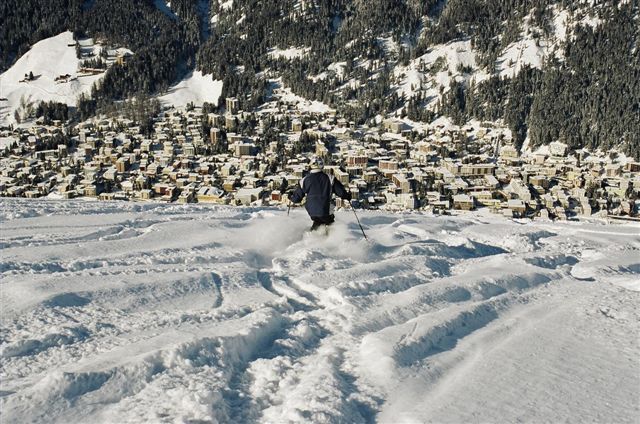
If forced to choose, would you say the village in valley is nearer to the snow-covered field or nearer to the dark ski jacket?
the dark ski jacket

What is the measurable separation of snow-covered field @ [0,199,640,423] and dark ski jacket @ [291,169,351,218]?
0.51 m

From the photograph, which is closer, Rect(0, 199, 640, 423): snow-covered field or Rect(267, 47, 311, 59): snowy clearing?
Rect(0, 199, 640, 423): snow-covered field

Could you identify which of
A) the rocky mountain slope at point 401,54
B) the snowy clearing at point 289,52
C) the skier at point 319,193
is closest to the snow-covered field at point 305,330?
the skier at point 319,193

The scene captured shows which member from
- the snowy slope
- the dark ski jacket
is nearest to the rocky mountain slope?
the snowy slope

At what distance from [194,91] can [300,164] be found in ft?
149

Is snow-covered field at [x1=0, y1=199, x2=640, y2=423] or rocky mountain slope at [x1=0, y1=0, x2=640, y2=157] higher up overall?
rocky mountain slope at [x1=0, y1=0, x2=640, y2=157]

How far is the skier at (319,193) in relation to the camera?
25.4 feet

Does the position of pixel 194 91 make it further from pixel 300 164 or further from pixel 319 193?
pixel 319 193

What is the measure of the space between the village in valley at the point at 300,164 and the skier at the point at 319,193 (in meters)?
28.4

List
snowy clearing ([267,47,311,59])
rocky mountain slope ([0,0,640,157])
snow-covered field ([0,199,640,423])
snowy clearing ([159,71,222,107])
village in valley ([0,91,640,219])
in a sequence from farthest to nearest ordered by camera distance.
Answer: snowy clearing ([267,47,311,59]) → snowy clearing ([159,71,222,107]) → rocky mountain slope ([0,0,640,157]) → village in valley ([0,91,640,219]) → snow-covered field ([0,199,640,423])

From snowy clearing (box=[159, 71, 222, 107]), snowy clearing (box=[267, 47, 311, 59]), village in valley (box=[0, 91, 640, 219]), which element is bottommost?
village in valley (box=[0, 91, 640, 219])

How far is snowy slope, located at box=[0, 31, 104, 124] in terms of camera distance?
8406 cm

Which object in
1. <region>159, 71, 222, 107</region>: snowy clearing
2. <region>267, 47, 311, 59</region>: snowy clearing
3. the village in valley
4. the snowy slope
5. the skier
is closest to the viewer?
the skier

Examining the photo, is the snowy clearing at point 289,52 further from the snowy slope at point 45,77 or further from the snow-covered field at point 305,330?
the snow-covered field at point 305,330
